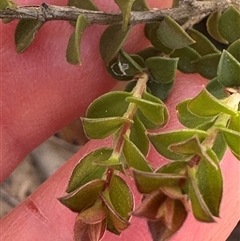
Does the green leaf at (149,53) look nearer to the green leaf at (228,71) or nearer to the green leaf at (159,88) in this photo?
the green leaf at (159,88)

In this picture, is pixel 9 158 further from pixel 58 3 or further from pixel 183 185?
pixel 183 185

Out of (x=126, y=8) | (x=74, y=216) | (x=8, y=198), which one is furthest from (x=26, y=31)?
(x=8, y=198)

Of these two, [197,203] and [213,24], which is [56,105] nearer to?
[213,24]

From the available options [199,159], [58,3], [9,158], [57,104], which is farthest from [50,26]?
[199,159]

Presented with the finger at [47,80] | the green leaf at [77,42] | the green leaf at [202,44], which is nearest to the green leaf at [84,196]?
the green leaf at [77,42]

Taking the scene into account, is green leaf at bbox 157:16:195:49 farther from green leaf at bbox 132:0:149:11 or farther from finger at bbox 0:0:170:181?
finger at bbox 0:0:170:181

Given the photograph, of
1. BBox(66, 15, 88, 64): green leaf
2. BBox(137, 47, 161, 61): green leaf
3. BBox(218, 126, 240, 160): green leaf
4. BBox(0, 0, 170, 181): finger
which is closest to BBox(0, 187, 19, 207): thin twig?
BBox(0, 0, 170, 181): finger
